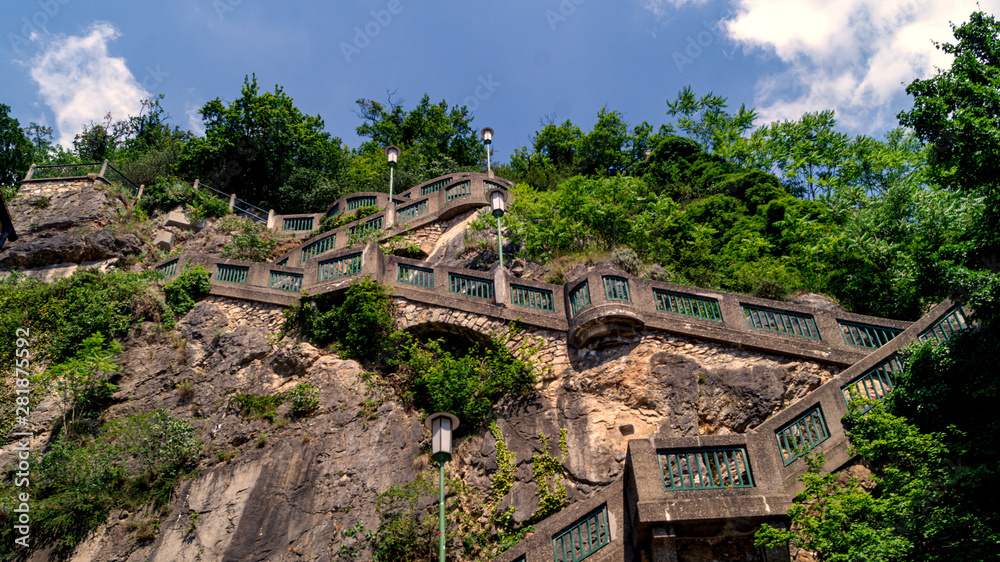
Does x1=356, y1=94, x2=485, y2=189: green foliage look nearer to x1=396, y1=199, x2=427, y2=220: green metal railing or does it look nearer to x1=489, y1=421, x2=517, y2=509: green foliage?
x1=396, y1=199, x2=427, y2=220: green metal railing

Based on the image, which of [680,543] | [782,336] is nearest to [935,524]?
[680,543]

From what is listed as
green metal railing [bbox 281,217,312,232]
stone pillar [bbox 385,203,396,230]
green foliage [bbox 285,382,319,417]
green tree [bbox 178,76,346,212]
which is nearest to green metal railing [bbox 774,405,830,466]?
green foliage [bbox 285,382,319,417]

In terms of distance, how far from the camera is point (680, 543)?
7832 millimetres

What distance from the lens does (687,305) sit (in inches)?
466

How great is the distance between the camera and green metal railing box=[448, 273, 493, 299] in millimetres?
13670

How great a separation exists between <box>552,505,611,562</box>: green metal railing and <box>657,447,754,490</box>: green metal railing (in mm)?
884

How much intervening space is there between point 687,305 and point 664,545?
5.03 m

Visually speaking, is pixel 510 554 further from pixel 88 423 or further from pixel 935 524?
pixel 88 423

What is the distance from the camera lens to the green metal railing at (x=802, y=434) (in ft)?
27.2

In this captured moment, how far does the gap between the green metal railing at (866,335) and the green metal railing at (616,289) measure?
3350mm

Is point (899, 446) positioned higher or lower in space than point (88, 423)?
lower

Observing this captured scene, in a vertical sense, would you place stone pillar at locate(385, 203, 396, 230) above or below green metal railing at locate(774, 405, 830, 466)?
above

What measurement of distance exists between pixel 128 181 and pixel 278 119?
5866mm

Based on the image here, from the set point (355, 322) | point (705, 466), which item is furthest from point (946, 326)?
point (355, 322)
